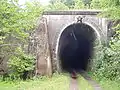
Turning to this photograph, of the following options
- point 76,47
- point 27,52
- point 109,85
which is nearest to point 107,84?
point 109,85

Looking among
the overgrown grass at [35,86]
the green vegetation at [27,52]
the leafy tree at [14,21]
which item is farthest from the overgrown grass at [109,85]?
the leafy tree at [14,21]

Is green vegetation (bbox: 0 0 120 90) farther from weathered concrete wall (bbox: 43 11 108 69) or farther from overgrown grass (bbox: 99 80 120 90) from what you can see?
weathered concrete wall (bbox: 43 11 108 69)

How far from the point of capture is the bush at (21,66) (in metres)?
18.1

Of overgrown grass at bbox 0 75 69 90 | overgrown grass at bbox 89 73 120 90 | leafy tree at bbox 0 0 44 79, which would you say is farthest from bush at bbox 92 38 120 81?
leafy tree at bbox 0 0 44 79

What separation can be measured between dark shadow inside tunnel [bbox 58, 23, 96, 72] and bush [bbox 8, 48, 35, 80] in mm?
5529

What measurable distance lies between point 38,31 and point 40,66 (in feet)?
8.08

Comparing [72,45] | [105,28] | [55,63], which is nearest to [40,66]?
[55,63]

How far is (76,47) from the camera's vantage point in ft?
108

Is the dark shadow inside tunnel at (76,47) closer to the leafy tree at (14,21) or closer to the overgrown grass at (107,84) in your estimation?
the overgrown grass at (107,84)

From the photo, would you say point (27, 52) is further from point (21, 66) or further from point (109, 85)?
point (109, 85)

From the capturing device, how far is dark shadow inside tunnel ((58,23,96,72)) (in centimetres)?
2486

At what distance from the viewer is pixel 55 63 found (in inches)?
845

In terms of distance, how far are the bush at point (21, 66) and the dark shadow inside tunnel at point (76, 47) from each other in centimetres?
553

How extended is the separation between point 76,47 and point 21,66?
15.3 meters
